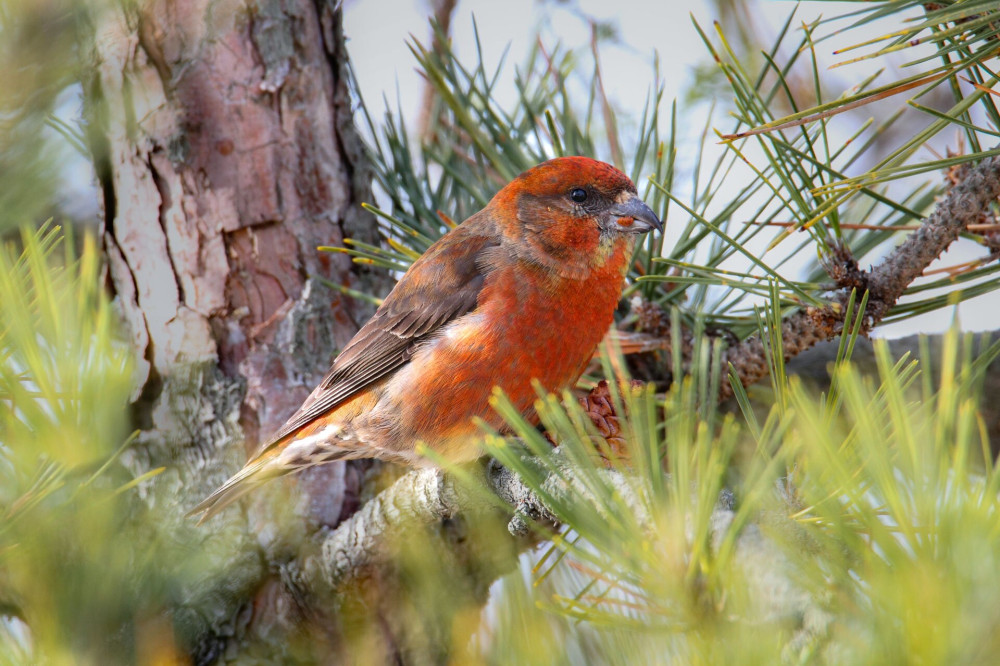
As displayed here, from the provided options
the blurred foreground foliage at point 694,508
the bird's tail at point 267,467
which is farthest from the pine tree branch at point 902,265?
the bird's tail at point 267,467

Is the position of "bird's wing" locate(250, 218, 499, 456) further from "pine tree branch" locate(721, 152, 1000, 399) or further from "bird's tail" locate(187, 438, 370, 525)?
"pine tree branch" locate(721, 152, 1000, 399)

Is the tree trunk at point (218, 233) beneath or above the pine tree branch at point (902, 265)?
above

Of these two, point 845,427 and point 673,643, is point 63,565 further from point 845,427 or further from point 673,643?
point 845,427

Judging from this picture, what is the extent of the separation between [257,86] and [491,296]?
3.53 feet

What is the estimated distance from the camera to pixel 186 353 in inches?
104

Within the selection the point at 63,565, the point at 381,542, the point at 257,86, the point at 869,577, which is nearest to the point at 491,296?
the point at 381,542

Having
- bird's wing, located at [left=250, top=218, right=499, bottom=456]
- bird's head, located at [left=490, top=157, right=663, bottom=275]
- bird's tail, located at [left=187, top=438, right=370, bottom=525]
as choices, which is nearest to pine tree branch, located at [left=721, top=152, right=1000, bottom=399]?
bird's head, located at [left=490, top=157, right=663, bottom=275]

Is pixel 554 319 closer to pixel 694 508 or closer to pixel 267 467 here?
pixel 267 467

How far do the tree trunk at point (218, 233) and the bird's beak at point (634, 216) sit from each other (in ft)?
3.05

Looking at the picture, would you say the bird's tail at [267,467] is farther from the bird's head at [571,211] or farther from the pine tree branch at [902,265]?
the pine tree branch at [902,265]

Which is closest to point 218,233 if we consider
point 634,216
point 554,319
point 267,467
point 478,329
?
point 267,467

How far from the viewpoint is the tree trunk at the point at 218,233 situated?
2.61 m

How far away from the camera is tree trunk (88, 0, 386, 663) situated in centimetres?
261

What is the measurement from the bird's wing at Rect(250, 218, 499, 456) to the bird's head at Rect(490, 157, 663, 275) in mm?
142
